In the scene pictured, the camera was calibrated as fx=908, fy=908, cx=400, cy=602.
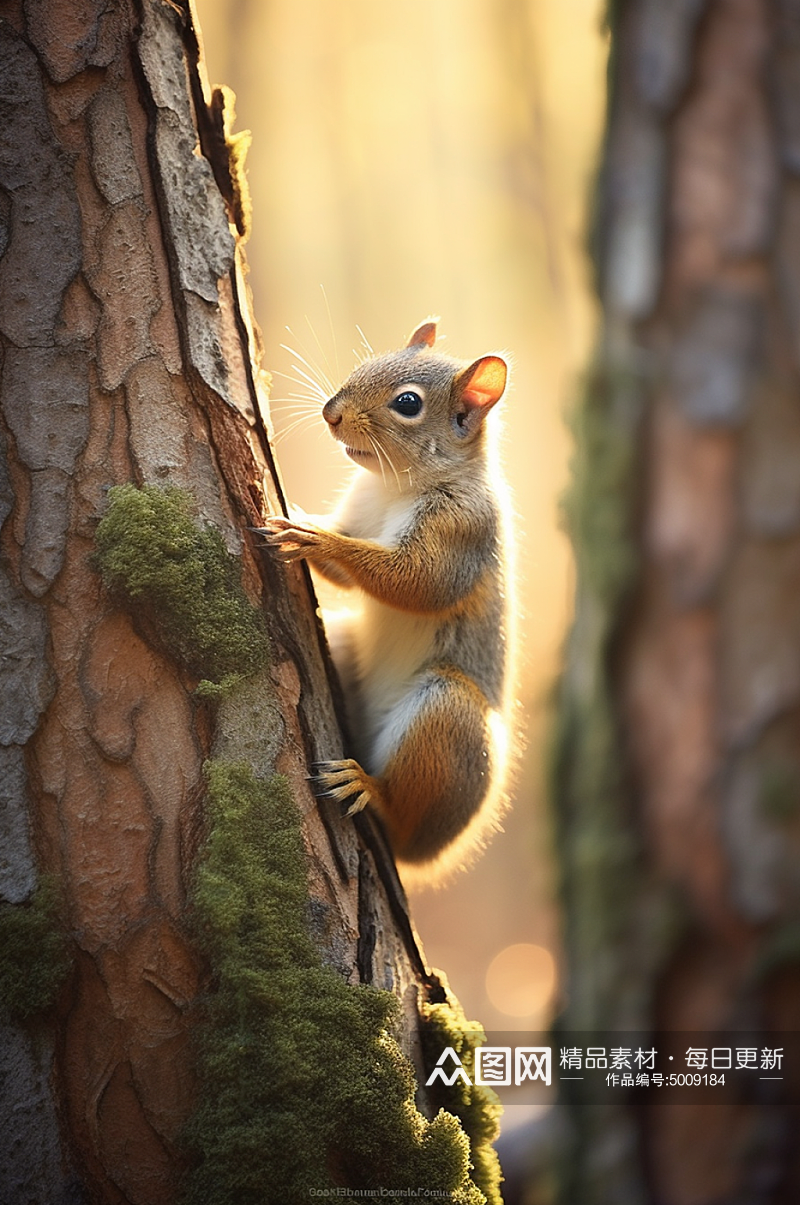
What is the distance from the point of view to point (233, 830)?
5.80 ft

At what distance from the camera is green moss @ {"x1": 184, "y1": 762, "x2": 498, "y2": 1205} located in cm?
165

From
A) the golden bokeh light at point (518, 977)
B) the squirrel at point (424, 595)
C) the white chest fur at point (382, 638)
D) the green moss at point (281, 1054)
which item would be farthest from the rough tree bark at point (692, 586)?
the golden bokeh light at point (518, 977)

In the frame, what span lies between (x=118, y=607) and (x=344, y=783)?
0.66 metres

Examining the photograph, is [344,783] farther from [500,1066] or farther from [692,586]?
[692,586]

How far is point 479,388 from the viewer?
3.12 metres

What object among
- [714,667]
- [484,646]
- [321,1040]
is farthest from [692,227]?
[321,1040]

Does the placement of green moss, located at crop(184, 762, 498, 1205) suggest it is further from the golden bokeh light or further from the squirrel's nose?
the golden bokeh light

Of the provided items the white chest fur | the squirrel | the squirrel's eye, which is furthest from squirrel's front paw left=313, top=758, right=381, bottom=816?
the squirrel's eye

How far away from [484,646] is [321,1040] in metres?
1.46

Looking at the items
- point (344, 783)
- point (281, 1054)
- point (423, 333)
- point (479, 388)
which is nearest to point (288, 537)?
point (344, 783)

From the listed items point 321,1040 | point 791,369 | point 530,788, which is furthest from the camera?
point 530,788

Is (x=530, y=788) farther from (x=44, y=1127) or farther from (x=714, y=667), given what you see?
(x=44, y=1127)

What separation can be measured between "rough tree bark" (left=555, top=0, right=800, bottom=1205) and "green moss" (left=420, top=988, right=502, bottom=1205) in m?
0.24

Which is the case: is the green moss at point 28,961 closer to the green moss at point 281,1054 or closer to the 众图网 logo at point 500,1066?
the green moss at point 281,1054
